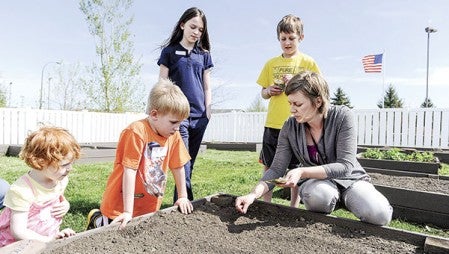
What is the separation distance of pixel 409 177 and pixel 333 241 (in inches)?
107

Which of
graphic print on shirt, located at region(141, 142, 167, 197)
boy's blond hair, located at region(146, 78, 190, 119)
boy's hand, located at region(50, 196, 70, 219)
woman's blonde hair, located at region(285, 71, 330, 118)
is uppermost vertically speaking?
woman's blonde hair, located at region(285, 71, 330, 118)

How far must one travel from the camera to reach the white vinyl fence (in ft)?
34.2

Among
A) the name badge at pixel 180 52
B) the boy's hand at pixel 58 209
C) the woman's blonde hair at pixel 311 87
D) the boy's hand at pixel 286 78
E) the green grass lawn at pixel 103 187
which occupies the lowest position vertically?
the green grass lawn at pixel 103 187

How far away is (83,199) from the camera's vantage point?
3506 millimetres

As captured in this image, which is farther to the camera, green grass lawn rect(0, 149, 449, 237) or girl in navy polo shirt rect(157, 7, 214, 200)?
girl in navy polo shirt rect(157, 7, 214, 200)

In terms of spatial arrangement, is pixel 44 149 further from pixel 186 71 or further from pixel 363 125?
pixel 363 125

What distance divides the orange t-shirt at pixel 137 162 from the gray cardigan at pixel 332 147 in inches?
24.7

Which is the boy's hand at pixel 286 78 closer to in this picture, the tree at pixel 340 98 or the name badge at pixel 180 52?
the name badge at pixel 180 52

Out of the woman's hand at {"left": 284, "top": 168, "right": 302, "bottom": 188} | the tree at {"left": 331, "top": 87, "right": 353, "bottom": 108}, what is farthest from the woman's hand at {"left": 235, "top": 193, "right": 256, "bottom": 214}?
the tree at {"left": 331, "top": 87, "right": 353, "bottom": 108}

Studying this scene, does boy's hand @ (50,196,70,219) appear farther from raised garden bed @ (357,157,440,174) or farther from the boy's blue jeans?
raised garden bed @ (357,157,440,174)

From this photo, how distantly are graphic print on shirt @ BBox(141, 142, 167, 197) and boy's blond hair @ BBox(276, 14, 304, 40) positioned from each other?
1427 millimetres

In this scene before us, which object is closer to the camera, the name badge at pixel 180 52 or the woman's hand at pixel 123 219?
the woman's hand at pixel 123 219

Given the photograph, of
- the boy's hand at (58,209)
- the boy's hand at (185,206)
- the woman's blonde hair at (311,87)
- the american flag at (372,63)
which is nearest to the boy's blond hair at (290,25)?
the woman's blonde hair at (311,87)

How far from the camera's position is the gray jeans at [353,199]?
204 centimetres
